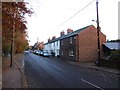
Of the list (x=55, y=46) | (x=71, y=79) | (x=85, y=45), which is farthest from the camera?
(x=55, y=46)

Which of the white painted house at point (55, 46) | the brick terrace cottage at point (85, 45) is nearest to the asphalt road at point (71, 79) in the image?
the brick terrace cottage at point (85, 45)

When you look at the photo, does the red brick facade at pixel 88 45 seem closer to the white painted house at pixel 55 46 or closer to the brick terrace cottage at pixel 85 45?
the brick terrace cottage at pixel 85 45

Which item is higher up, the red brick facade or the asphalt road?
the red brick facade

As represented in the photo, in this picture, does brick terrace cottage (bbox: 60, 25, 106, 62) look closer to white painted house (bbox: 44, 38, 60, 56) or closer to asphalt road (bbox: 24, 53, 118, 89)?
white painted house (bbox: 44, 38, 60, 56)

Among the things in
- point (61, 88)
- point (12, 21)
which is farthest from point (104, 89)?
point (12, 21)

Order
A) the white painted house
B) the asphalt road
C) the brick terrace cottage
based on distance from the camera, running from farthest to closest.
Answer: the white painted house, the brick terrace cottage, the asphalt road

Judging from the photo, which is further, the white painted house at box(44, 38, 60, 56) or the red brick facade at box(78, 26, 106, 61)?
the white painted house at box(44, 38, 60, 56)

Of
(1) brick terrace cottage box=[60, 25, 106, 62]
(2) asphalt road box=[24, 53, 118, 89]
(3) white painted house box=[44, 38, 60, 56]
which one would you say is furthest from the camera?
(3) white painted house box=[44, 38, 60, 56]

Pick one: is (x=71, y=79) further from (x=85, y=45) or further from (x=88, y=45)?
(x=88, y=45)

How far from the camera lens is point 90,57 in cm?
5075

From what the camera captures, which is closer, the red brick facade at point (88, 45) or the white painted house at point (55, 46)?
the red brick facade at point (88, 45)

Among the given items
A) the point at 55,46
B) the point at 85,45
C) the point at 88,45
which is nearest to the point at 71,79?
the point at 85,45

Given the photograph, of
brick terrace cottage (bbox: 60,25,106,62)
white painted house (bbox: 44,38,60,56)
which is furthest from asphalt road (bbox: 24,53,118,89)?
white painted house (bbox: 44,38,60,56)

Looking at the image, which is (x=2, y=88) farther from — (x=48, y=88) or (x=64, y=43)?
(x=64, y=43)
